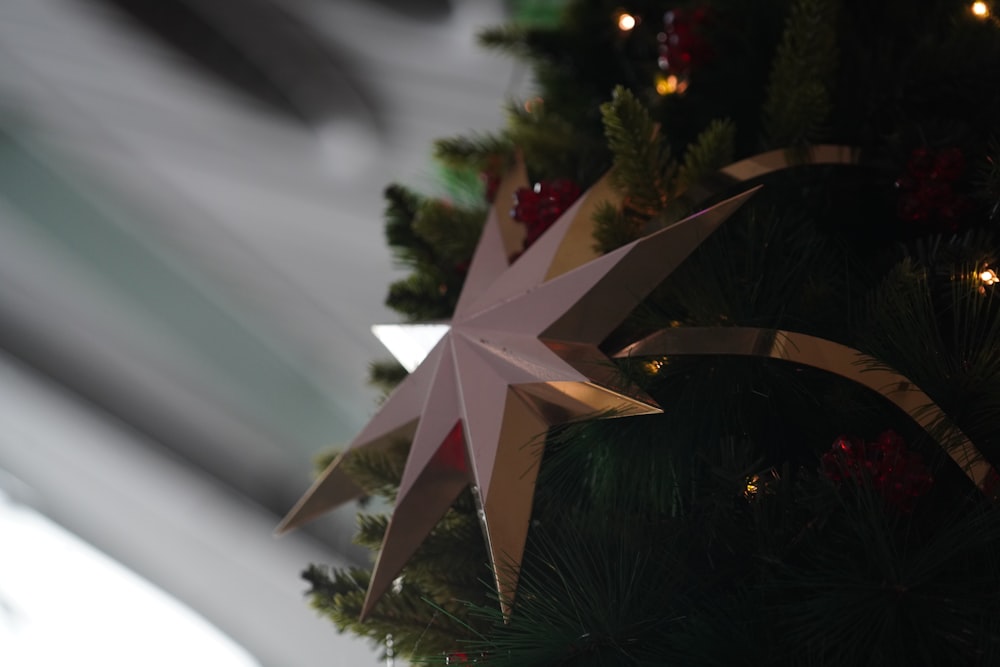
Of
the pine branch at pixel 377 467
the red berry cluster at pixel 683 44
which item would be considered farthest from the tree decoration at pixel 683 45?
the pine branch at pixel 377 467

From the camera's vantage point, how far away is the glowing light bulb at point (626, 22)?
0.57 m

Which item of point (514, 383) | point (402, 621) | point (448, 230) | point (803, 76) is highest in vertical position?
point (803, 76)

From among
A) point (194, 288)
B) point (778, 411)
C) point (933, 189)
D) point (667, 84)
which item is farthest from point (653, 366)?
point (194, 288)

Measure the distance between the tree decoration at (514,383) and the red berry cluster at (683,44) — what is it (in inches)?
7.3

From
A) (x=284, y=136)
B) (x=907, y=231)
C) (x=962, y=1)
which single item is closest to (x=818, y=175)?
(x=907, y=231)

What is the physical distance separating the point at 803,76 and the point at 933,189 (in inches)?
3.6

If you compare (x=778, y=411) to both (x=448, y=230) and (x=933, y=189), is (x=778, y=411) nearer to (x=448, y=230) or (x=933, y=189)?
(x=933, y=189)

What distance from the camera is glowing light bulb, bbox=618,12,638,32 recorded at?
0.57 meters

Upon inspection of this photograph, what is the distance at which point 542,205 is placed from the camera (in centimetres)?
44

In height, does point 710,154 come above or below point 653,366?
above

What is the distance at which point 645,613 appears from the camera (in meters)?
0.28

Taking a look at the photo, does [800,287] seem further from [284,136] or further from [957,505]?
[284,136]

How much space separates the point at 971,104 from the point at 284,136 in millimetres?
752

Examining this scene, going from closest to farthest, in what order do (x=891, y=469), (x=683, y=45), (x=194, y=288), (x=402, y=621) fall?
(x=891, y=469) < (x=402, y=621) < (x=683, y=45) < (x=194, y=288)
